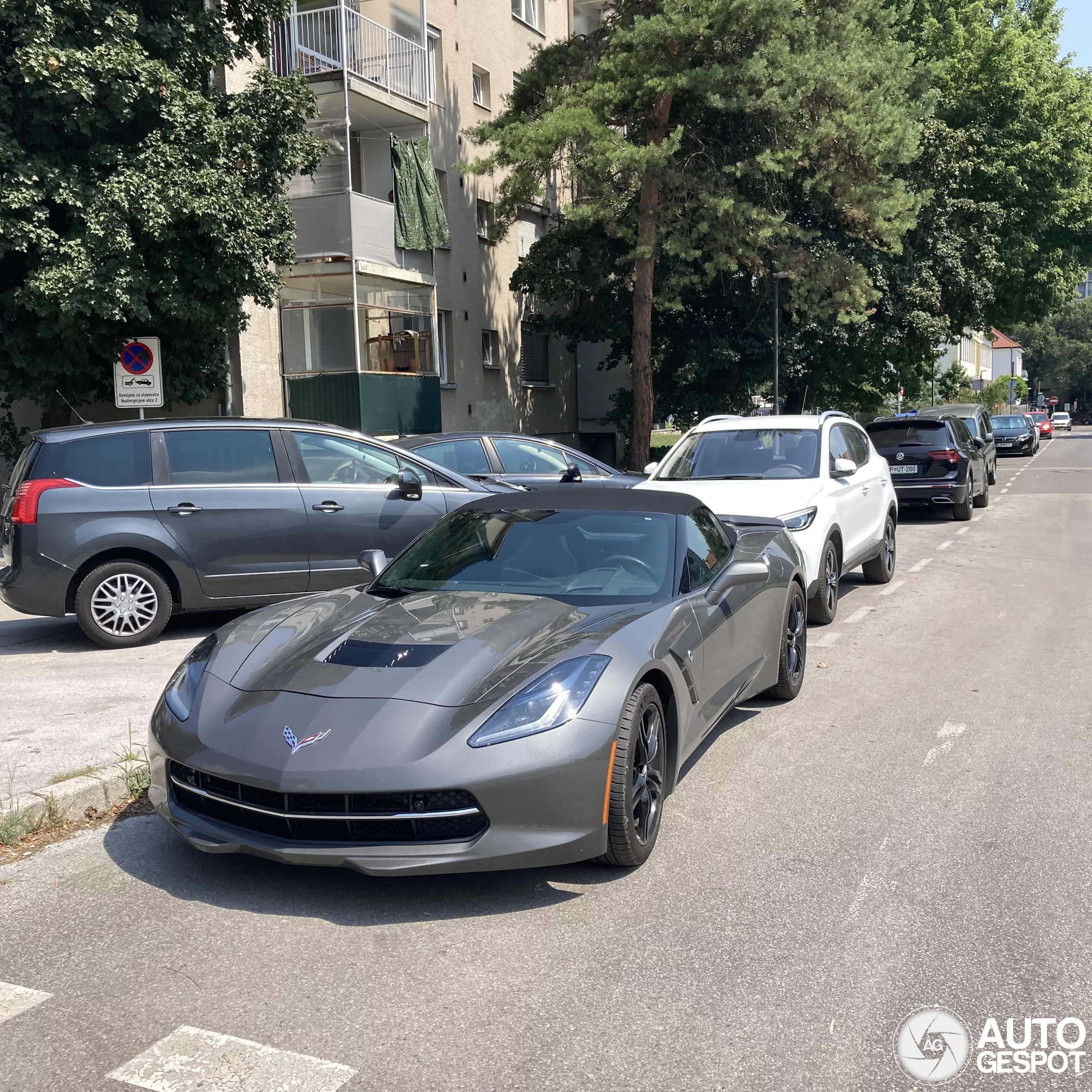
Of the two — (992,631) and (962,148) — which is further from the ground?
(962,148)

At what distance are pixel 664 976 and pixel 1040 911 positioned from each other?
53.1 inches

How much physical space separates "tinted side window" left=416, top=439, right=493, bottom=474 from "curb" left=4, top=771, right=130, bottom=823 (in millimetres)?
7135

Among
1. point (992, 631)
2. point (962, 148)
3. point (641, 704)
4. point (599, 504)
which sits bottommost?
point (992, 631)

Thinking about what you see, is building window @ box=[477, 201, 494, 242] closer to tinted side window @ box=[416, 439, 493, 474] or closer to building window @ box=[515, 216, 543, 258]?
building window @ box=[515, 216, 543, 258]

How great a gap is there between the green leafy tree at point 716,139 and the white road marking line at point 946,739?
55.4 ft

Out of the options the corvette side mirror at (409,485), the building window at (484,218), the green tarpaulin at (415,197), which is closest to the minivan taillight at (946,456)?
the corvette side mirror at (409,485)

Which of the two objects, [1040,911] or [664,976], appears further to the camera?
[1040,911]

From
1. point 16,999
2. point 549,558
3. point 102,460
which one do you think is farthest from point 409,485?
point 16,999

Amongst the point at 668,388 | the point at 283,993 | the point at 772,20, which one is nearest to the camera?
the point at 283,993

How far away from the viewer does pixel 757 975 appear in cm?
340

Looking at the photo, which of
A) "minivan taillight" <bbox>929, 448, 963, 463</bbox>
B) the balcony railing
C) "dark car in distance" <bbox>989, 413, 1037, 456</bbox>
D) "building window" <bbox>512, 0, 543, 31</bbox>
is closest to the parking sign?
the balcony railing

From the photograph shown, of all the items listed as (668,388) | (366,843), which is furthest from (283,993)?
(668,388)

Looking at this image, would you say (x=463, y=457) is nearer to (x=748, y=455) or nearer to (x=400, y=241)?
(x=748, y=455)

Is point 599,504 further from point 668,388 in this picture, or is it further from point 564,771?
point 668,388
